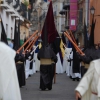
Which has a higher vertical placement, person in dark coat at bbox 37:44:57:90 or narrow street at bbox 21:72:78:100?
person in dark coat at bbox 37:44:57:90

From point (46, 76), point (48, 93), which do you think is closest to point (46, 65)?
point (46, 76)

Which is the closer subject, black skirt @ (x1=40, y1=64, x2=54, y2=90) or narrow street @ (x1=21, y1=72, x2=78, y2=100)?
narrow street @ (x1=21, y1=72, x2=78, y2=100)

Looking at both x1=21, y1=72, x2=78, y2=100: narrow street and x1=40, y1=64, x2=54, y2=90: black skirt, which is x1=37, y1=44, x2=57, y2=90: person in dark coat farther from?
x1=21, y1=72, x2=78, y2=100: narrow street

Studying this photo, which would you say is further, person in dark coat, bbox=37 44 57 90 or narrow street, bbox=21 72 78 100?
person in dark coat, bbox=37 44 57 90

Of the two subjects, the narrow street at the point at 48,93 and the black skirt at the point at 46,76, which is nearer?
the narrow street at the point at 48,93

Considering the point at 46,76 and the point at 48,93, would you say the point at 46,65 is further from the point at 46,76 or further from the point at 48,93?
the point at 48,93

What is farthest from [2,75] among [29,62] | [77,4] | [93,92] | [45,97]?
[77,4]

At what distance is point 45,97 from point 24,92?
156 centimetres

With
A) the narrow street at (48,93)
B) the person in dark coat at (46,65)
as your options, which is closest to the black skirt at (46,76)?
the person in dark coat at (46,65)

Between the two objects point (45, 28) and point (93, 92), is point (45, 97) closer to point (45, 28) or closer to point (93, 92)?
point (45, 28)

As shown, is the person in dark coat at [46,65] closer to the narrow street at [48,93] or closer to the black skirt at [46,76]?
the black skirt at [46,76]

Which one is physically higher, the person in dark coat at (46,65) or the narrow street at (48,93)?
the person in dark coat at (46,65)

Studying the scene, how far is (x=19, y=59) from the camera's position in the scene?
14922 mm

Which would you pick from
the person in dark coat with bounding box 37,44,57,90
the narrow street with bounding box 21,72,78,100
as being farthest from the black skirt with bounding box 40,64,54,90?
the narrow street with bounding box 21,72,78,100
